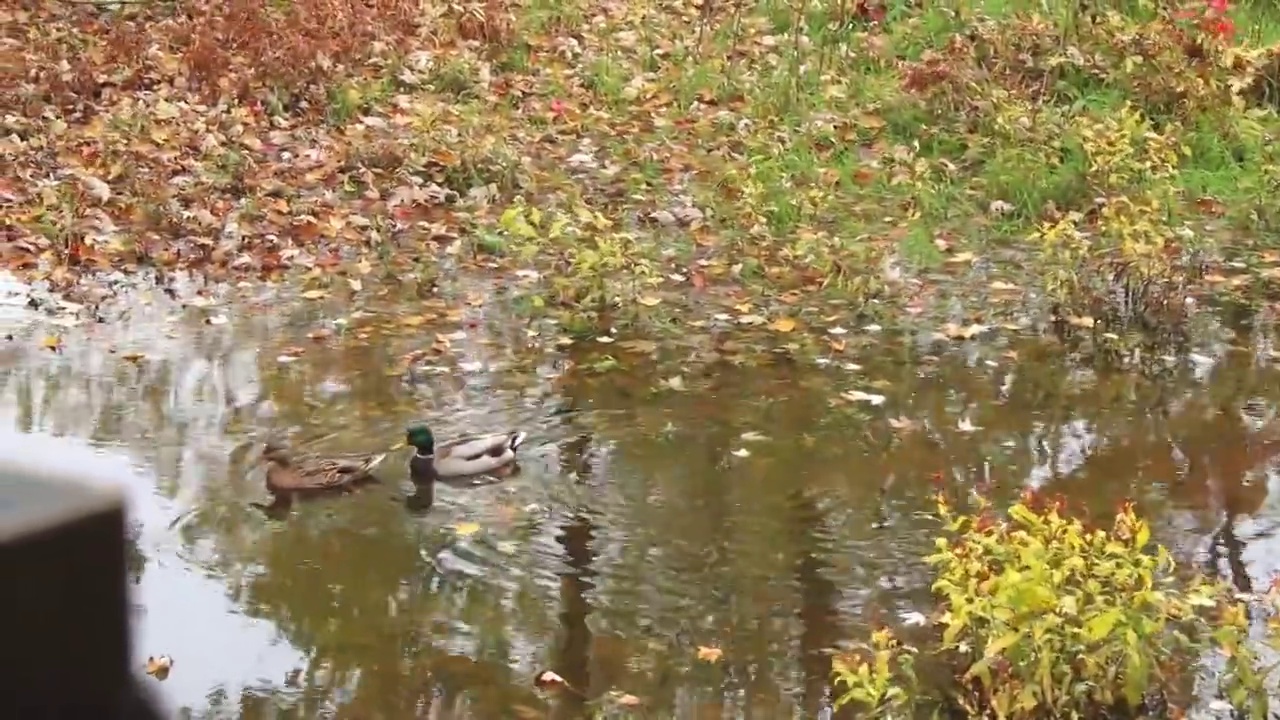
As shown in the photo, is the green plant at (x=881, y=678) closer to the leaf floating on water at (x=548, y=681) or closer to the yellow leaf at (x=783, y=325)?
the leaf floating on water at (x=548, y=681)

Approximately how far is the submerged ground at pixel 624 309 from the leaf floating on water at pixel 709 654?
1cm

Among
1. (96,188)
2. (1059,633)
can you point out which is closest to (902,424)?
(1059,633)

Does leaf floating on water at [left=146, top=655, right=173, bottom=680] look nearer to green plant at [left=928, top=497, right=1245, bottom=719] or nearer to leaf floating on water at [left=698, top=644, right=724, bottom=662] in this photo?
leaf floating on water at [left=698, top=644, right=724, bottom=662]

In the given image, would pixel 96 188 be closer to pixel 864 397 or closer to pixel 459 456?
pixel 459 456

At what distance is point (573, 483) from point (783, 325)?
2.44m

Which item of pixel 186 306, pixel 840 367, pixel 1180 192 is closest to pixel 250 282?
pixel 186 306

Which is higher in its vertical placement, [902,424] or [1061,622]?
[1061,622]

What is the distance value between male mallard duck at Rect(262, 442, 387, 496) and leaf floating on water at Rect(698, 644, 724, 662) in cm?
189

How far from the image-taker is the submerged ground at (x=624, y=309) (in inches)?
232

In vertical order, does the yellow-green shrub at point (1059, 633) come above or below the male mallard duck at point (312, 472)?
above

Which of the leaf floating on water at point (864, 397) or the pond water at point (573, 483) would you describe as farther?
the leaf floating on water at point (864, 397)

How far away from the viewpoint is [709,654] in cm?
554

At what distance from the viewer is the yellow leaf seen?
8945 millimetres

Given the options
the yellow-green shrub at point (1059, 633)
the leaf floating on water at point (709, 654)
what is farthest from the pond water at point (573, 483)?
the yellow-green shrub at point (1059, 633)
